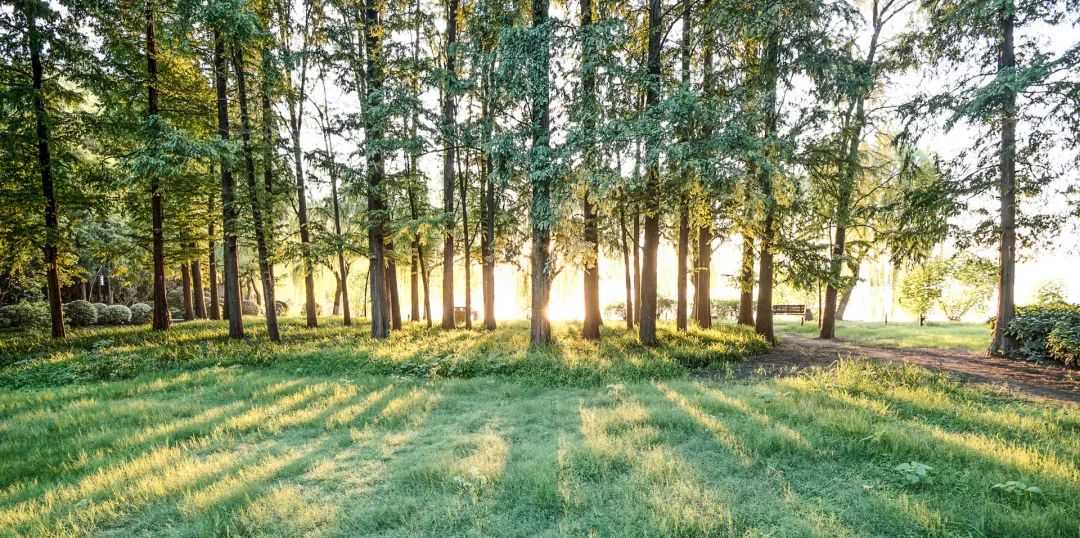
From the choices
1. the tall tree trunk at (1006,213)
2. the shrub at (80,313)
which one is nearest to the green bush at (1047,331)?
the tall tree trunk at (1006,213)

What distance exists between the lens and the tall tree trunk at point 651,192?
33.2 ft

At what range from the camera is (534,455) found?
4.93 meters

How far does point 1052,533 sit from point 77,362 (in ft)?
56.0

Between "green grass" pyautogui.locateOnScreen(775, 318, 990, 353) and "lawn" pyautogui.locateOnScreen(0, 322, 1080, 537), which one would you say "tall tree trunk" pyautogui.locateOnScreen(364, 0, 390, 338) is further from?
"green grass" pyautogui.locateOnScreen(775, 318, 990, 353)

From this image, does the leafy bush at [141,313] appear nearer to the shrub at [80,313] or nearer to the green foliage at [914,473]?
the shrub at [80,313]

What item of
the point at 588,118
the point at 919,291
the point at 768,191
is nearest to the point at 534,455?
the point at 588,118

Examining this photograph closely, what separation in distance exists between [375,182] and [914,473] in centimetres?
1454

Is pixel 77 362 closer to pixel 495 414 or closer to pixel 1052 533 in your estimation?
pixel 495 414

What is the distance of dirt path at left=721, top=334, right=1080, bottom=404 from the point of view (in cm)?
845

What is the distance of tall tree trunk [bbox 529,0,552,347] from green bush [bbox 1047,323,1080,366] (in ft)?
40.9

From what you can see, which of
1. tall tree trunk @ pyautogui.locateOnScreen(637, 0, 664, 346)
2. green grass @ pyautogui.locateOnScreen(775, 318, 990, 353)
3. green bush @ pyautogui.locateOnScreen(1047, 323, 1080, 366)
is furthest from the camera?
green grass @ pyautogui.locateOnScreen(775, 318, 990, 353)

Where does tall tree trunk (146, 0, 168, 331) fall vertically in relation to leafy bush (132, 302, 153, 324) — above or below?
above

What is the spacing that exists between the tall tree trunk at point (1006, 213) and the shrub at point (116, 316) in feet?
109

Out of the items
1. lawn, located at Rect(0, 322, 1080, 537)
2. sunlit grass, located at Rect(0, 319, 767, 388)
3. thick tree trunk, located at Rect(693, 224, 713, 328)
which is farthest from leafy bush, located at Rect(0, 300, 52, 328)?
thick tree trunk, located at Rect(693, 224, 713, 328)
